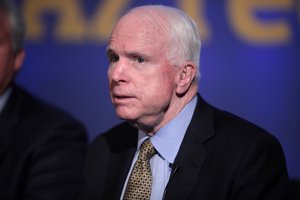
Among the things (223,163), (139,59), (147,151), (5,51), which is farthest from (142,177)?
(5,51)

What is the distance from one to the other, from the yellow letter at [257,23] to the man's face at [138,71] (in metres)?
0.92

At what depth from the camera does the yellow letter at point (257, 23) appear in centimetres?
212

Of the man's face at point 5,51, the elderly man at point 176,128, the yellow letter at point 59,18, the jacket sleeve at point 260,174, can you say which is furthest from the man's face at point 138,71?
the yellow letter at point 59,18

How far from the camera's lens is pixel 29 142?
1556 mm

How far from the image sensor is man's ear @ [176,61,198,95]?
54.6 inches

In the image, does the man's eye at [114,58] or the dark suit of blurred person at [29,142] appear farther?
the dark suit of blurred person at [29,142]

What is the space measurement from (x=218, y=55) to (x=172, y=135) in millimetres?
887

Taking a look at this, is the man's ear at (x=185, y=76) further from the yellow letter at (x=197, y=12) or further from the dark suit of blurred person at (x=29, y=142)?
the yellow letter at (x=197, y=12)

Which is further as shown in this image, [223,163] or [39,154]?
[39,154]

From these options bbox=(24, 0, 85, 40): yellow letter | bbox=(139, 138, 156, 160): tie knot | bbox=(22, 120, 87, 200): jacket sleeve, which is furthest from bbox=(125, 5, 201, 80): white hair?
bbox=(24, 0, 85, 40): yellow letter

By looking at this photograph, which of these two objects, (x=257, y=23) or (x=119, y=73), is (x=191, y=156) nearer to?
(x=119, y=73)

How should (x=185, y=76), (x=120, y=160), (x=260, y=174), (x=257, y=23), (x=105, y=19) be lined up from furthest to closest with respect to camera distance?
(x=105, y=19), (x=257, y=23), (x=120, y=160), (x=185, y=76), (x=260, y=174)

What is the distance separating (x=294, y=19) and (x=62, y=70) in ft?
3.80

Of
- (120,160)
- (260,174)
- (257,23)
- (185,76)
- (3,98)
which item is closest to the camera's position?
(260,174)
